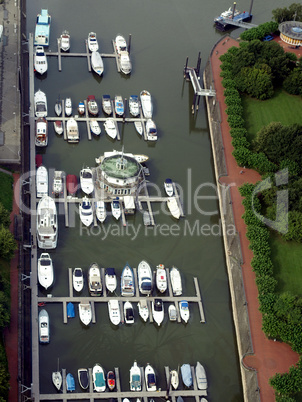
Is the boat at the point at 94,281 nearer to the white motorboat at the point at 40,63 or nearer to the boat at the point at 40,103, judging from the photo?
the boat at the point at 40,103

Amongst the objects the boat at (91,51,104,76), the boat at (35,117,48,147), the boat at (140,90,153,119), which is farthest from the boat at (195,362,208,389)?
the boat at (91,51,104,76)

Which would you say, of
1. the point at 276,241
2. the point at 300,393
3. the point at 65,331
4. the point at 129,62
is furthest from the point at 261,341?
the point at 129,62

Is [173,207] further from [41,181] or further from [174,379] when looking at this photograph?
[174,379]

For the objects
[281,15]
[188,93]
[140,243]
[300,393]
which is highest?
[281,15]

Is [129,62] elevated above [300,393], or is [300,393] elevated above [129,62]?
[129,62]

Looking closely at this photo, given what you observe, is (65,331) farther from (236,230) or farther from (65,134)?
(65,134)

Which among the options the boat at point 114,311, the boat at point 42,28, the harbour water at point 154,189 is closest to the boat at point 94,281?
the harbour water at point 154,189

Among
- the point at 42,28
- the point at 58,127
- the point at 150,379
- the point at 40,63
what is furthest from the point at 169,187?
the point at 42,28
